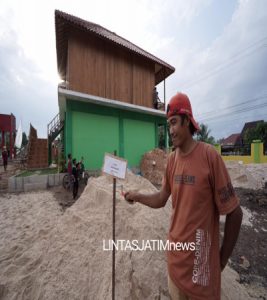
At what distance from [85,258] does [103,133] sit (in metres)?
7.37

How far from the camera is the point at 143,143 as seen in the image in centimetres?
1143

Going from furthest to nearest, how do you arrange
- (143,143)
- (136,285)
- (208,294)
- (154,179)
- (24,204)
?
1. (143,143)
2. (154,179)
3. (24,204)
4. (136,285)
5. (208,294)

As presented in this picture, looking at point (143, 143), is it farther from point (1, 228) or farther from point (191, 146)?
point (191, 146)

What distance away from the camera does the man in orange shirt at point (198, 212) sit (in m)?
1.15

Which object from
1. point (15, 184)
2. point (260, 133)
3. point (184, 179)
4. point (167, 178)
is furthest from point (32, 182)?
point (260, 133)

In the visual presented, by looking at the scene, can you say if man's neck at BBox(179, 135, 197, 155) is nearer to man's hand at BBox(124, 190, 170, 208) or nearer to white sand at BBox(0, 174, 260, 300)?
man's hand at BBox(124, 190, 170, 208)

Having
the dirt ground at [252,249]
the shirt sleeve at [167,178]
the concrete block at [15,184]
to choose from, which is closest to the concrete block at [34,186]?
the concrete block at [15,184]

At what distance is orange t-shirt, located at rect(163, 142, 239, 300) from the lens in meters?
1.14

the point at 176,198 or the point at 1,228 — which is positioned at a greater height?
the point at 176,198

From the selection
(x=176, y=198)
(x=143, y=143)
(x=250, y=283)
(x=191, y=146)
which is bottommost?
(x=250, y=283)

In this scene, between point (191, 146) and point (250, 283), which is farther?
point (250, 283)

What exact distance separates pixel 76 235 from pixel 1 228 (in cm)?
239

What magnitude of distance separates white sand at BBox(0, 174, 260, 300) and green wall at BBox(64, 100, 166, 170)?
15.7ft

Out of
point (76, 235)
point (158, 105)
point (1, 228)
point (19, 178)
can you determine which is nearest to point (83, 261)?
point (76, 235)
